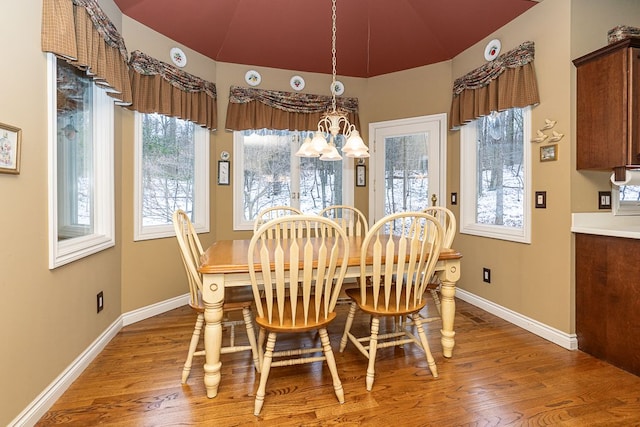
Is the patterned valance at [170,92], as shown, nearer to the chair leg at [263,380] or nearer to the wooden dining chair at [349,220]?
the wooden dining chair at [349,220]

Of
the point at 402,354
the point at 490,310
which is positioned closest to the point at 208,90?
the point at 402,354

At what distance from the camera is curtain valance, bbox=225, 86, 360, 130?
11.3ft

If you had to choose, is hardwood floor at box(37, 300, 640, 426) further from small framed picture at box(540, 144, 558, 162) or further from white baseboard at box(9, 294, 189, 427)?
small framed picture at box(540, 144, 558, 162)

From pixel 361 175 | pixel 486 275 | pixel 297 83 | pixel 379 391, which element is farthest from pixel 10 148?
pixel 486 275

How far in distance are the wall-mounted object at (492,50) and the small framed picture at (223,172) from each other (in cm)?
274

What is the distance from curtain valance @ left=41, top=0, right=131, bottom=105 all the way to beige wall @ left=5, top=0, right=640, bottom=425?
7 cm

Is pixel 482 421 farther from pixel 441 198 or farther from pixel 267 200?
pixel 267 200

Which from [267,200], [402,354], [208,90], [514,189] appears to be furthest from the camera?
[267,200]

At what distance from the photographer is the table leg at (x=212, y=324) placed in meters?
1.62

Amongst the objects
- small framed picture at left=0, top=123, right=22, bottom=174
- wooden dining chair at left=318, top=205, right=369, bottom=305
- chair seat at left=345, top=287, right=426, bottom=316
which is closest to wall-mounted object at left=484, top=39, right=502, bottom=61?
wooden dining chair at left=318, top=205, right=369, bottom=305

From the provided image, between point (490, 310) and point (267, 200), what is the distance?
253 centimetres

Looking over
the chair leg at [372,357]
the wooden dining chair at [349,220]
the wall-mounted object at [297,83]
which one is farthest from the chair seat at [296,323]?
the wall-mounted object at [297,83]

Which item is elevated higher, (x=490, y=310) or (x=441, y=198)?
(x=441, y=198)

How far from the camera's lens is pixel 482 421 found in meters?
1.54
